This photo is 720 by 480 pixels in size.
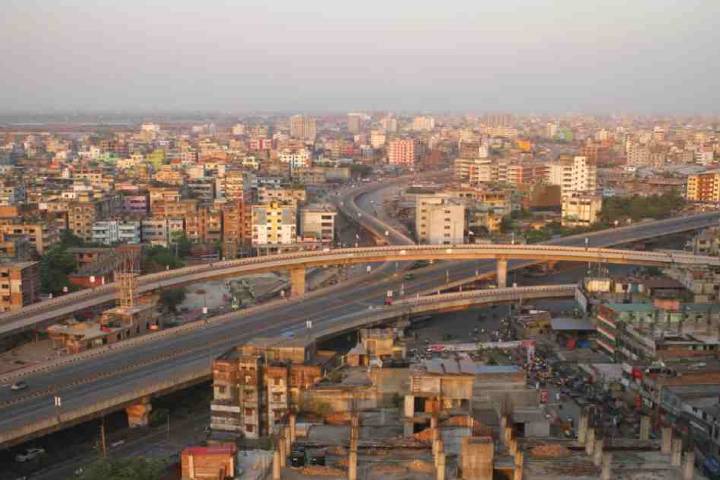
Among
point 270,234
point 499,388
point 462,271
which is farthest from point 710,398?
point 270,234

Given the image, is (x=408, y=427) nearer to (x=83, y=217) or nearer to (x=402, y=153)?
(x=83, y=217)

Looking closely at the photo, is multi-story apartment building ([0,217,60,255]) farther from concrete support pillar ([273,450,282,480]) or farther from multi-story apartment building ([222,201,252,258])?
concrete support pillar ([273,450,282,480])

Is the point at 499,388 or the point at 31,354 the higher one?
the point at 499,388

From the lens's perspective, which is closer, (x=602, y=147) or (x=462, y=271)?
(x=462, y=271)

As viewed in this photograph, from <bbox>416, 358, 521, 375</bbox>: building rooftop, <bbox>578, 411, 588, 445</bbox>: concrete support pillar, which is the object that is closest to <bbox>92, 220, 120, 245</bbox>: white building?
<bbox>416, 358, 521, 375</bbox>: building rooftop

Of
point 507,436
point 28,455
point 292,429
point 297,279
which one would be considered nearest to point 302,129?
point 297,279

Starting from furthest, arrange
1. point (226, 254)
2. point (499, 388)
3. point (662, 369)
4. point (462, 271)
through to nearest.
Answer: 1. point (226, 254)
2. point (462, 271)
3. point (662, 369)
4. point (499, 388)

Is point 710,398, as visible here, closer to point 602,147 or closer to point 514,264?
point 514,264
